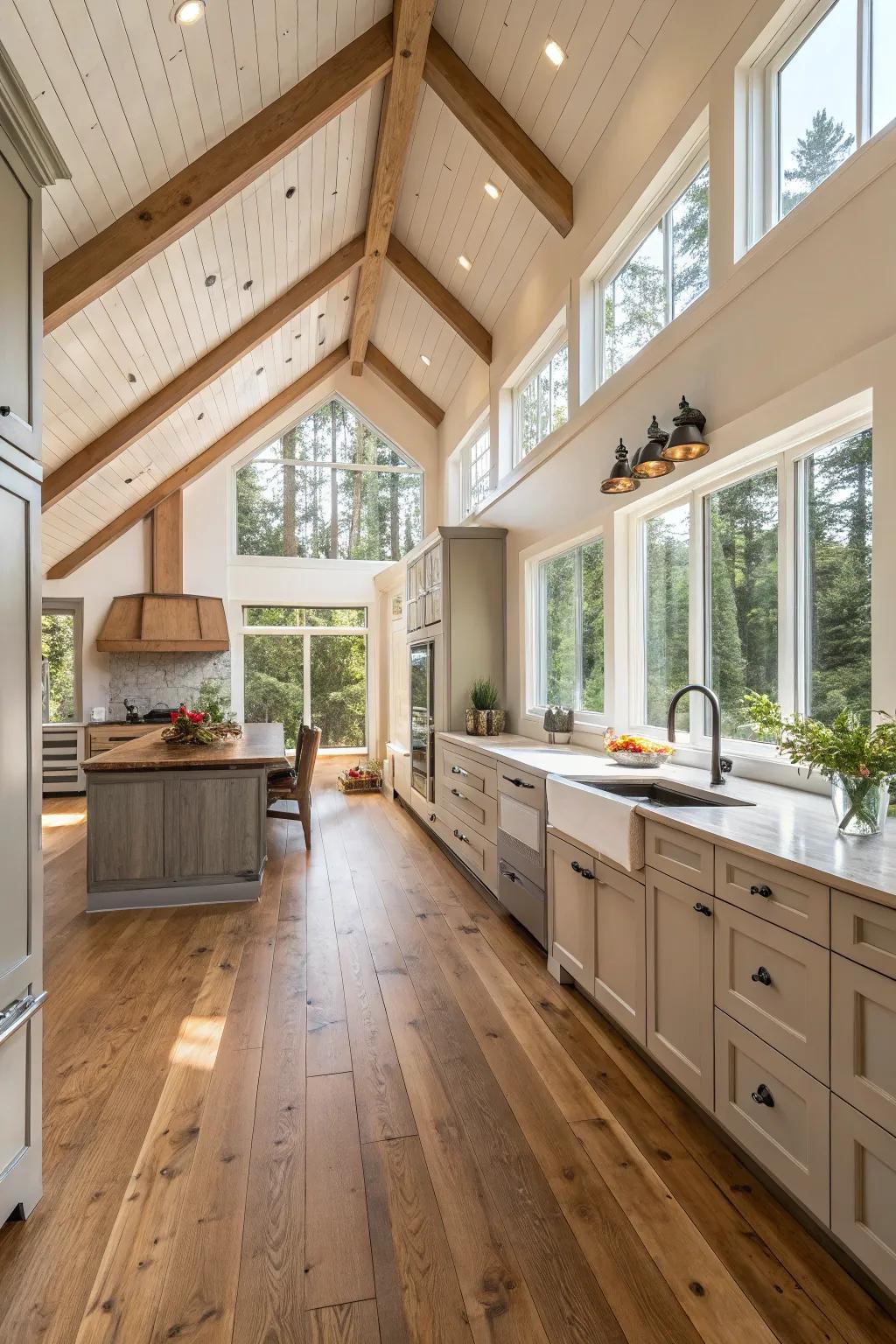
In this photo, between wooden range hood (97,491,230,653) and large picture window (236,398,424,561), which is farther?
large picture window (236,398,424,561)

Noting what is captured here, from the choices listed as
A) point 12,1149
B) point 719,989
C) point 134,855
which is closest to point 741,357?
point 719,989

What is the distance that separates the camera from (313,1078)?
2.22 metres

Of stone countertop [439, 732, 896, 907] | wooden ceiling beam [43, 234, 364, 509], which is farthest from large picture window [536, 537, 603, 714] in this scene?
wooden ceiling beam [43, 234, 364, 509]

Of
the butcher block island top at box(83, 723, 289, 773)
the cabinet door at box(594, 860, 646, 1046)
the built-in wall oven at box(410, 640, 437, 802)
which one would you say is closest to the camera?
the cabinet door at box(594, 860, 646, 1046)

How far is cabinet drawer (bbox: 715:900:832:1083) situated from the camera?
1.46m

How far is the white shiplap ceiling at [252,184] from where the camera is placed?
3.02 m

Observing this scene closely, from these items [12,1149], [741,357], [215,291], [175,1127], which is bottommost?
[175,1127]

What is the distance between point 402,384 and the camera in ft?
26.6

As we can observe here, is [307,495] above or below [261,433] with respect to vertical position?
below

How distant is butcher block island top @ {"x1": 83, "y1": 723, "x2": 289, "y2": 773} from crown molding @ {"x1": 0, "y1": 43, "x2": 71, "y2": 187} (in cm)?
266

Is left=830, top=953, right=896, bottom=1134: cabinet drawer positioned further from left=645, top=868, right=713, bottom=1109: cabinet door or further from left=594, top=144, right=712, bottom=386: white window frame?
left=594, top=144, right=712, bottom=386: white window frame

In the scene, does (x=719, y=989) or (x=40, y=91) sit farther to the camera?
(x=40, y=91)

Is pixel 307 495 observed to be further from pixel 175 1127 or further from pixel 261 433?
pixel 175 1127

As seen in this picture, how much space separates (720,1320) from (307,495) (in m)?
8.30
